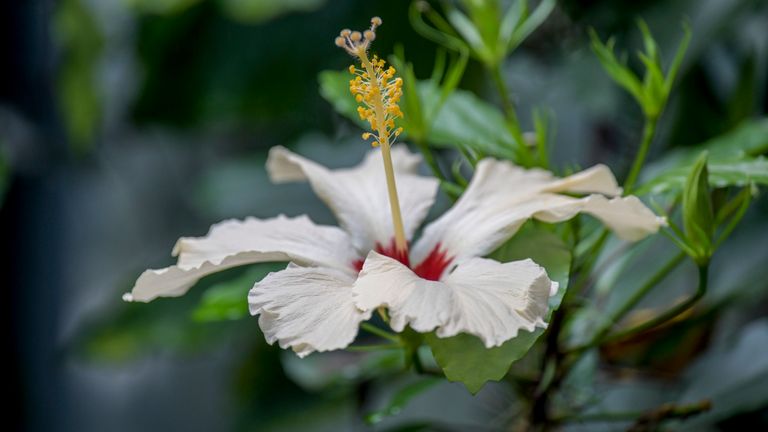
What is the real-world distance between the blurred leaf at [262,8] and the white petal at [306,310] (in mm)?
843

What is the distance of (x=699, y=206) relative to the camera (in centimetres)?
45

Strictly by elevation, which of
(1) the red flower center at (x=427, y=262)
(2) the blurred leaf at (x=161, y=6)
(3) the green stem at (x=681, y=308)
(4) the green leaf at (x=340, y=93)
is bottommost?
(3) the green stem at (x=681, y=308)

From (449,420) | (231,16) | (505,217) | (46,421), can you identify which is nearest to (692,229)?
(505,217)

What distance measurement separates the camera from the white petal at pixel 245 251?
0.42m

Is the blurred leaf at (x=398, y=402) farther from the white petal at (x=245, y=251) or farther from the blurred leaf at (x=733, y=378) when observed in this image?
the blurred leaf at (x=733, y=378)

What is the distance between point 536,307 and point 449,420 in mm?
831

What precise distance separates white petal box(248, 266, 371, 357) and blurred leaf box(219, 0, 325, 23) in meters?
0.84

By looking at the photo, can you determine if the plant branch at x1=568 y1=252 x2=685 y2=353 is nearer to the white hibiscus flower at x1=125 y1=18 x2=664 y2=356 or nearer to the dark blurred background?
the white hibiscus flower at x1=125 y1=18 x2=664 y2=356

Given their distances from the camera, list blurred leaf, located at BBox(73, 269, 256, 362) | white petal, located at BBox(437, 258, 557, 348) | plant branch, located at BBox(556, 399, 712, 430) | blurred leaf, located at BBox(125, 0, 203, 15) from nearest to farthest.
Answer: white petal, located at BBox(437, 258, 557, 348), plant branch, located at BBox(556, 399, 712, 430), blurred leaf, located at BBox(73, 269, 256, 362), blurred leaf, located at BBox(125, 0, 203, 15)

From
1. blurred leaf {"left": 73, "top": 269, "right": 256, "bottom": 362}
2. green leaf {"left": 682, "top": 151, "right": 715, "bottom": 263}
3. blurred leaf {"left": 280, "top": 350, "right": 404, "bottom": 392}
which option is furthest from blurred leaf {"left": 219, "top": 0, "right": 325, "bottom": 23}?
green leaf {"left": 682, "top": 151, "right": 715, "bottom": 263}

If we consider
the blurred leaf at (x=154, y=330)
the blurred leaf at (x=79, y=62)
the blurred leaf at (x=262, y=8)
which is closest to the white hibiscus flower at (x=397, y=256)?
the blurred leaf at (x=154, y=330)

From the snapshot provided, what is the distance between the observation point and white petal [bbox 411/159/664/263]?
0.43m

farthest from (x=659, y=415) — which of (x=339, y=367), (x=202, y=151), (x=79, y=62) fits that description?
(x=202, y=151)

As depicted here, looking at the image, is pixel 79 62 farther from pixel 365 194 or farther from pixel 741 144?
pixel 741 144
